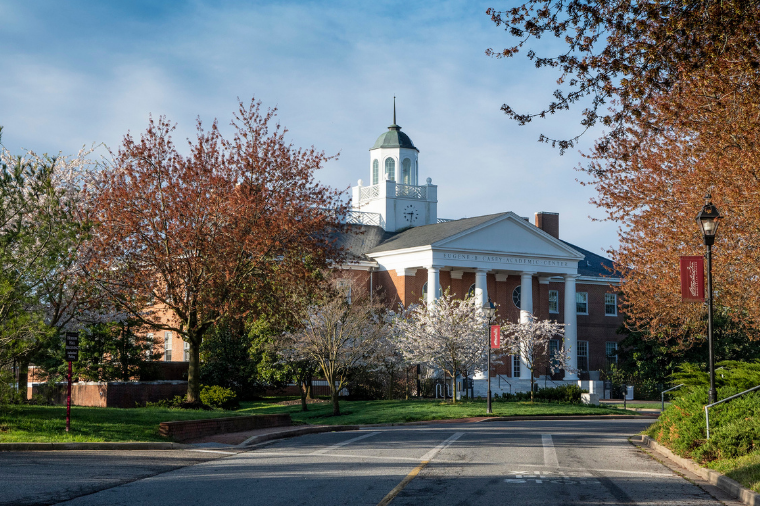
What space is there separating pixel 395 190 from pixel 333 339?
1178 inches

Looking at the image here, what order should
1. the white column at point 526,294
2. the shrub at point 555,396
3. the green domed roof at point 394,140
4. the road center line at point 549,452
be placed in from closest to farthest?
the road center line at point 549,452 < the shrub at point 555,396 < the white column at point 526,294 < the green domed roof at point 394,140

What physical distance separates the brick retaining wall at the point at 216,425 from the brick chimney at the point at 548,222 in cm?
3664

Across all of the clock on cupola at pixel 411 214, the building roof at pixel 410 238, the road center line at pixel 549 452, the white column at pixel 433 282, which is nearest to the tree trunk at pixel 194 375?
the road center line at pixel 549 452

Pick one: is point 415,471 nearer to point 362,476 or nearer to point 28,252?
point 362,476

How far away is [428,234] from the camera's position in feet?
166

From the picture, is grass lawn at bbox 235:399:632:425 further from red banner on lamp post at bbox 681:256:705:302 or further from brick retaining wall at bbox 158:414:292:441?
red banner on lamp post at bbox 681:256:705:302

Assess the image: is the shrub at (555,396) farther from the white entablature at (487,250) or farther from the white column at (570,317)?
the white column at (570,317)

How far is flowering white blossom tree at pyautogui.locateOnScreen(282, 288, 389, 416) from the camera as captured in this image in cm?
3105

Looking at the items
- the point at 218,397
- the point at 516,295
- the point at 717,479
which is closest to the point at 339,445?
the point at 717,479

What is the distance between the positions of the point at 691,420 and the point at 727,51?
7.37m

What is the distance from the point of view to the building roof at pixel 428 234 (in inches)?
1922

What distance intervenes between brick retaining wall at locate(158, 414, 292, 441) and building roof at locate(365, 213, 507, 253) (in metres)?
25.5

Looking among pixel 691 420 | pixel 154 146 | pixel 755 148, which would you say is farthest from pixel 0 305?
pixel 755 148

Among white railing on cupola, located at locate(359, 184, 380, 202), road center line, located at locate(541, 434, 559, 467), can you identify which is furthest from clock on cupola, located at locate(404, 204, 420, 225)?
road center line, located at locate(541, 434, 559, 467)
